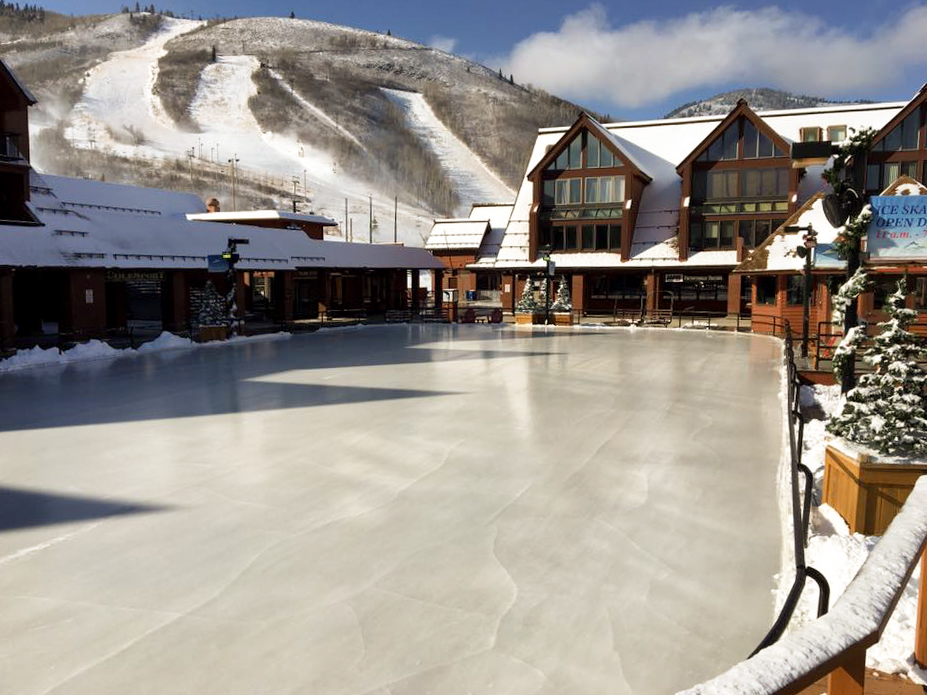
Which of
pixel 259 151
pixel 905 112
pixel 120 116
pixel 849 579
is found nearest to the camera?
pixel 849 579

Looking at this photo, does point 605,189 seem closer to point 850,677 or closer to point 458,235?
point 458,235

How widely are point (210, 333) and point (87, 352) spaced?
18.0 feet

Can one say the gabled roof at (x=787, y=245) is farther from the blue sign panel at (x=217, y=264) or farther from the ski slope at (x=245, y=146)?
the ski slope at (x=245, y=146)

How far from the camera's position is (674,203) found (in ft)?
140

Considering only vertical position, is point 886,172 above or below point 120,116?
below

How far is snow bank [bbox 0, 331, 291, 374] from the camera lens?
826 inches

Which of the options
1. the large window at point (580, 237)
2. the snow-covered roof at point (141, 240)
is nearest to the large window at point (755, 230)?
the large window at point (580, 237)

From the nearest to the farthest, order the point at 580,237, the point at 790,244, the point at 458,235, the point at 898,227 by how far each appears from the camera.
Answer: the point at 898,227 < the point at 790,244 < the point at 580,237 < the point at 458,235

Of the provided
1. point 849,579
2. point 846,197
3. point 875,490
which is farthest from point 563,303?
point 849,579

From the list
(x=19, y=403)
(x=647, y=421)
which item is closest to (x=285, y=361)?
(x=19, y=403)

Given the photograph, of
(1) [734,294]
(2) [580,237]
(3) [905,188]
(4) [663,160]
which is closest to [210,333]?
(2) [580,237]

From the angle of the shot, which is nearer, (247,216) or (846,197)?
(846,197)

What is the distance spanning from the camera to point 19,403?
14641 millimetres

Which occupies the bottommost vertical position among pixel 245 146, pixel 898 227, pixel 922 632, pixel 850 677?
pixel 922 632
